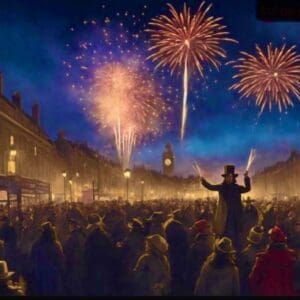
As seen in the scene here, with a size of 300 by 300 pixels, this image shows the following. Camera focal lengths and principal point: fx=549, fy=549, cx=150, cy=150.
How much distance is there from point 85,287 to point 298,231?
477cm

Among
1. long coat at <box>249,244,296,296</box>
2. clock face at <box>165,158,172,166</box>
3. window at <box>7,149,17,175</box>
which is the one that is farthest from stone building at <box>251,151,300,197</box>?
long coat at <box>249,244,296,296</box>

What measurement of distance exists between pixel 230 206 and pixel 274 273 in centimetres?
577

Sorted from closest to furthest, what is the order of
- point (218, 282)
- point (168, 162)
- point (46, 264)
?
point (218, 282)
point (46, 264)
point (168, 162)

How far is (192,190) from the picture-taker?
313ft

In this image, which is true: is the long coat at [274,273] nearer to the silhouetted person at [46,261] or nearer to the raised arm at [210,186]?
the silhouetted person at [46,261]

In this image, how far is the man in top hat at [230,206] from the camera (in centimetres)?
1232

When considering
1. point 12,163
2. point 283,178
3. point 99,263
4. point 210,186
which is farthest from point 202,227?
point 283,178

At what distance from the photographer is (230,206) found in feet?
40.9

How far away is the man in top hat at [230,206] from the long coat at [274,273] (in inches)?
212

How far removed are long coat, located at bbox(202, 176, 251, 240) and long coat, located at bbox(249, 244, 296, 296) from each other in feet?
17.7

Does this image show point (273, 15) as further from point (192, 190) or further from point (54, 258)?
point (192, 190)

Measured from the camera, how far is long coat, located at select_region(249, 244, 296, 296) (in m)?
6.67

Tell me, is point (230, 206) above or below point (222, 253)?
above

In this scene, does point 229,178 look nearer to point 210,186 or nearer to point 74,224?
point 210,186
